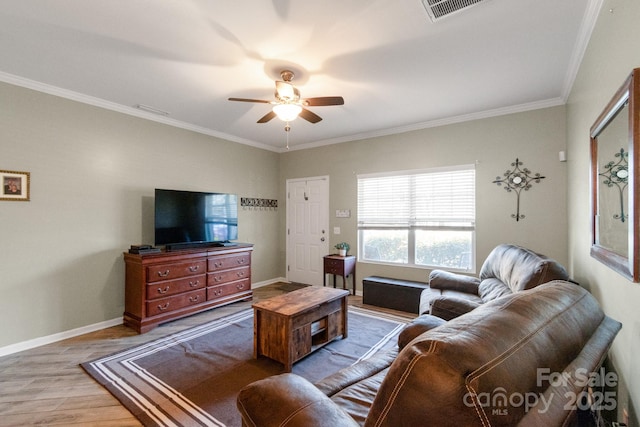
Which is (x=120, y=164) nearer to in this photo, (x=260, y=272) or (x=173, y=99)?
(x=173, y=99)

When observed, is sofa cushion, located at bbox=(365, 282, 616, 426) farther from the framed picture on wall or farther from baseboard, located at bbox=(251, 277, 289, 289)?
baseboard, located at bbox=(251, 277, 289, 289)

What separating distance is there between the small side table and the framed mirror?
311 centimetres

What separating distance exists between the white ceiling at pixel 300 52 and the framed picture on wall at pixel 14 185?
0.93 meters

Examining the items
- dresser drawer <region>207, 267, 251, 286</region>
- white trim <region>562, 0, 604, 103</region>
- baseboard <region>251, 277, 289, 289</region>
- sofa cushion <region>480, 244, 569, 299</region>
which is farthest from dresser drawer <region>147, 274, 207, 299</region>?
white trim <region>562, 0, 604, 103</region>

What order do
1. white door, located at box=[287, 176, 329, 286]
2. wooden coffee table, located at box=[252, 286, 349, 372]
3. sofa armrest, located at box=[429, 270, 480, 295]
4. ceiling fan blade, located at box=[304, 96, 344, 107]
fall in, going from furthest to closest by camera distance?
1. white door, located at box=[287, 176, 329, 286]
2. sofa armrest, located at box=[429, 270, 480, 295]
3. ceiling fan blade, located at box=[304, 96, 344, 107]
4. wooden coffee table, located at box=[252, 286, 349, 372]

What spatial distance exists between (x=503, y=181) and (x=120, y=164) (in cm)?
488

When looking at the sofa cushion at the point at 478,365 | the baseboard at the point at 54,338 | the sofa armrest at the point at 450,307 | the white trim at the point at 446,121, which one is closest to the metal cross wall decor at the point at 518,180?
the white trim at the point at 446,121

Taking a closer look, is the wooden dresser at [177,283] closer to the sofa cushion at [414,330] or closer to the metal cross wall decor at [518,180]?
the sofa cushion at [414,330]

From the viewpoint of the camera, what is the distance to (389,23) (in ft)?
6.84

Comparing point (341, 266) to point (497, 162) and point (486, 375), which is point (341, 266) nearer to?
point (497, 162)

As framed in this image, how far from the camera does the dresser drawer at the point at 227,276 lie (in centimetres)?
405

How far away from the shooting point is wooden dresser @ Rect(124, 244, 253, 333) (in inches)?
133

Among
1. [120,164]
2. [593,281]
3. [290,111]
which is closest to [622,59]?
[593,281]

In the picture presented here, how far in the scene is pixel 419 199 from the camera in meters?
4.35
